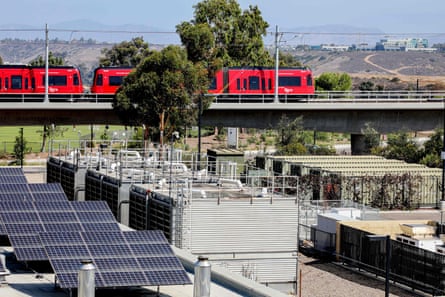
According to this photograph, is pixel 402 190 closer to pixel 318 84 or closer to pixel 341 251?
pixel 341 251

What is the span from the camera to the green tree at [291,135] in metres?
72.3

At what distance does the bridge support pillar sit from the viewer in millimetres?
76125

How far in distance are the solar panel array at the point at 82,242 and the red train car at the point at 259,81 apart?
46094 millimetres

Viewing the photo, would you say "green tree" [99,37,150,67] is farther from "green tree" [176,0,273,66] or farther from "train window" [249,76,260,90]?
"train window" [249,76,260,90]

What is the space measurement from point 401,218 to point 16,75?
30.1 meters

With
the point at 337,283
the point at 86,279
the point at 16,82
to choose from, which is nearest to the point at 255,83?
A: the point at 16,82

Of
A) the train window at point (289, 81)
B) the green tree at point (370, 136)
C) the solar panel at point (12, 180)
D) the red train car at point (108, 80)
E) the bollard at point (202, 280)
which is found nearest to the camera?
the bollard at point (202, 280)

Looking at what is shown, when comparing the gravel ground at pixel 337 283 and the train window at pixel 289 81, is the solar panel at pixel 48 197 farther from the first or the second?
the train window at pixel 289 81

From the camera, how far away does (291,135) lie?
2906 inches

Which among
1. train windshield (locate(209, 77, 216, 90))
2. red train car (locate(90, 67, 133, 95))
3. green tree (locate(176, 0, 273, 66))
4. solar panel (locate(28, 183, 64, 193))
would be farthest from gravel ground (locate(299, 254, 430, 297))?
green tree (locate(176, 0, 273, 66))

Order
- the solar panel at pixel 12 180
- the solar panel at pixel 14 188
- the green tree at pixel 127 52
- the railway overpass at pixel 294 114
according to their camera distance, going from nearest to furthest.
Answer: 1. the solar panel at pixel 14 188
2. the solar panel at pixel 12 180
3. the railway overpass at pixel 294 114
4. the green tree at pixel 127 52

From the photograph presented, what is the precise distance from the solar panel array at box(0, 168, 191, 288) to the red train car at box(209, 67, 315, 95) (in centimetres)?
4609

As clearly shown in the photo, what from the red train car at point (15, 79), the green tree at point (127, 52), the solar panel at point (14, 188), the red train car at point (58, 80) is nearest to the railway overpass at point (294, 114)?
the red train car at point (15, 79)

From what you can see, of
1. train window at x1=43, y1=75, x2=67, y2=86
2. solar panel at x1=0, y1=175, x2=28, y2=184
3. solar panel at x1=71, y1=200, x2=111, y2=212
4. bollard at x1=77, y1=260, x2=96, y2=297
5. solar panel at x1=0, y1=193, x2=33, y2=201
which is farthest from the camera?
train window at x1=43, y1=75, x2=67, y2=86
